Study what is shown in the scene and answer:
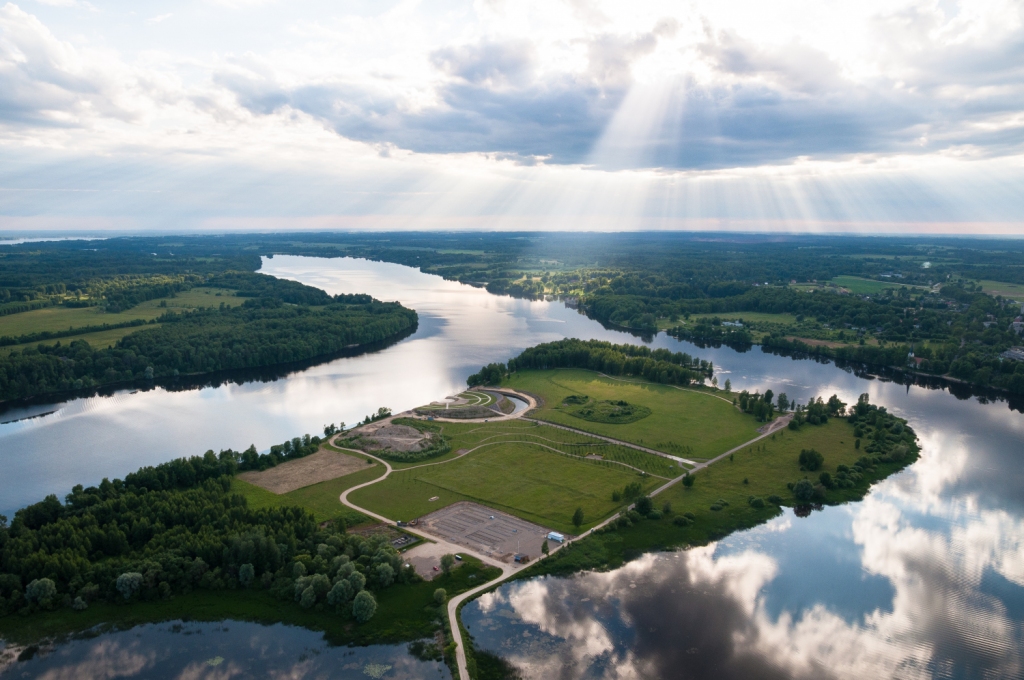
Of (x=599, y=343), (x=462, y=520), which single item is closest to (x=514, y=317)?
(x=599, y=343)

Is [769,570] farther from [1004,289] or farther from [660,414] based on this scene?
[1004,289]

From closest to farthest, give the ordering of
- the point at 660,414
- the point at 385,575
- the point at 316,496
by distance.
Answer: the point at 385,575
the point at 316,496
the point at 660,414

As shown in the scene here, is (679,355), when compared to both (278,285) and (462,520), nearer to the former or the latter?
(462,520)

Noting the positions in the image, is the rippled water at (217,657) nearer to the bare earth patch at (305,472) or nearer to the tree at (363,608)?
the tree at (363,608)

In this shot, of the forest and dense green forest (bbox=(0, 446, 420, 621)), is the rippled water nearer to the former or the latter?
dense green forest (bbox=(0, 446, 420, 621))

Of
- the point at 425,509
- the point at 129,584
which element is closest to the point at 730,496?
the point at 425,509

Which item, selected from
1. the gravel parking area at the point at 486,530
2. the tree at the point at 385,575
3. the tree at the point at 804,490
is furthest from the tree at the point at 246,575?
the tree at the point at 804,490
